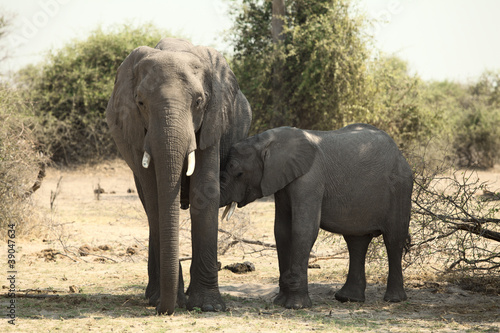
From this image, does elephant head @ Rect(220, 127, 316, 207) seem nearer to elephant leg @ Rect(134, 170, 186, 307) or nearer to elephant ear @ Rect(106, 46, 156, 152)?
elephant leg @ Rect(134, 170, 186, 307)

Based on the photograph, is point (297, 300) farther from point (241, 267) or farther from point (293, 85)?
point (293, 85)

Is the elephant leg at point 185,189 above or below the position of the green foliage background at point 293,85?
below

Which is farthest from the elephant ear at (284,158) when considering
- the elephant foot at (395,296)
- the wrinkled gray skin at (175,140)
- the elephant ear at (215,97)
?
the elephant foot at (395,296)

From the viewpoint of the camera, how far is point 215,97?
6.17 m

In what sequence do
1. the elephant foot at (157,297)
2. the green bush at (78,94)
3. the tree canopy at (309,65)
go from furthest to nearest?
the green bush at (78,94) → the tree canopy at (309,65) → the elephant foot at (157,297)

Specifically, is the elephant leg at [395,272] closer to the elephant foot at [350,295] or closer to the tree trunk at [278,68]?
the elephant foot at [350,295]

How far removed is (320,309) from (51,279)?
3.65m

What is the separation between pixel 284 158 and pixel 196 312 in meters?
1.83

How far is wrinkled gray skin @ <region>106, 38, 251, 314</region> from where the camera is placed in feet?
18.1

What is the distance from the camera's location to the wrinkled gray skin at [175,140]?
5.52 metres

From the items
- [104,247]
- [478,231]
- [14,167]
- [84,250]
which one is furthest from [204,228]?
[14,167]

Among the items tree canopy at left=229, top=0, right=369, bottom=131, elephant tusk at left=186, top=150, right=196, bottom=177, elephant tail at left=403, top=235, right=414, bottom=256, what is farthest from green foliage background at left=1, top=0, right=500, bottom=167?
elephant tusk at left=186, top=150, right=196, bottom=177

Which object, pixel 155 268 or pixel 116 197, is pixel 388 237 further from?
pixel 116 197

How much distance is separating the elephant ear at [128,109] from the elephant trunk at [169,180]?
436mm
